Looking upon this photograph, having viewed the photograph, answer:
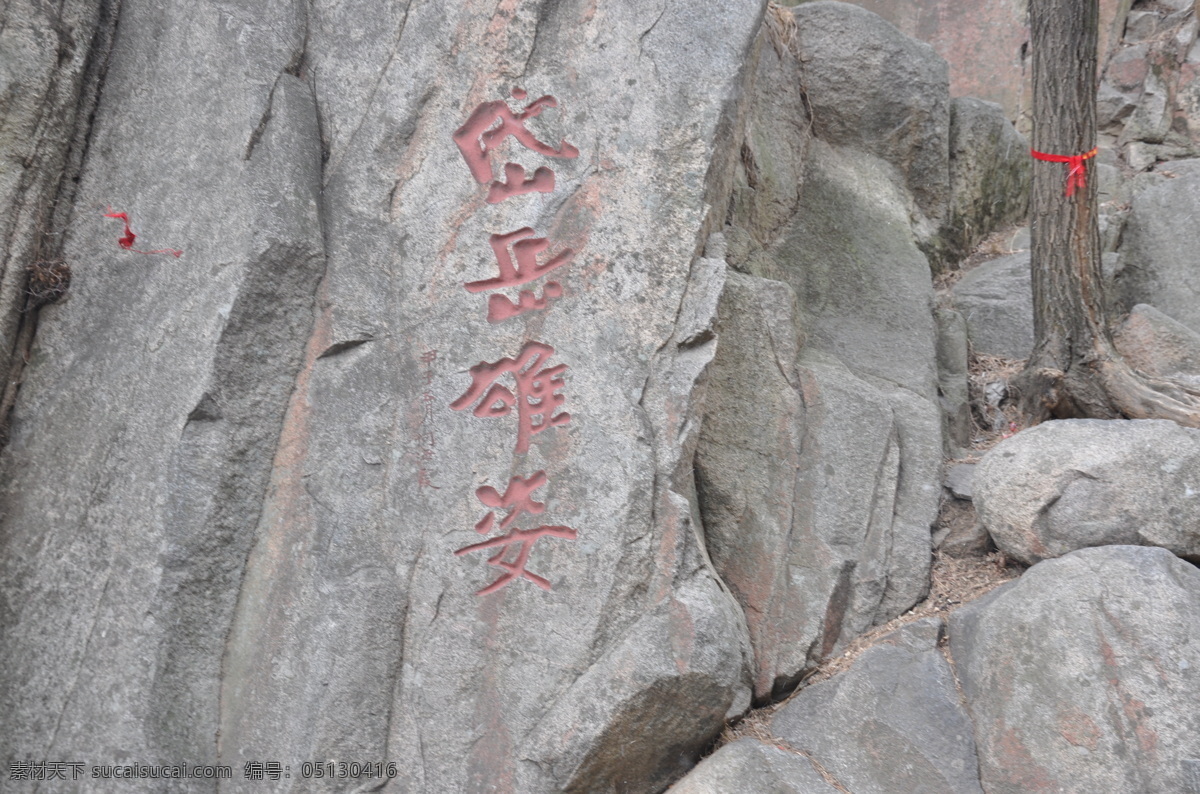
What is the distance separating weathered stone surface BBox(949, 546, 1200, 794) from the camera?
3.39m

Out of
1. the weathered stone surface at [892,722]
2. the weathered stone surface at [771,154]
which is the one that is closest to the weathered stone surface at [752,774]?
the weathered stone surface at [892,722]

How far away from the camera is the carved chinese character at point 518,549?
3900 mm

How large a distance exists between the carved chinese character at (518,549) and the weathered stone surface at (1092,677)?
175 cm

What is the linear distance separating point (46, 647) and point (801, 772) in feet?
10.3

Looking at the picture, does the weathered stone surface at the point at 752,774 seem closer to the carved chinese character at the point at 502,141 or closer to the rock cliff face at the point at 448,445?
the rock cliff face at the point at 448,445

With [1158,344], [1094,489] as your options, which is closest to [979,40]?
[1158,344]

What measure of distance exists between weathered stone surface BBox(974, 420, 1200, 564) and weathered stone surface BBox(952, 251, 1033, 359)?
1.58 meters

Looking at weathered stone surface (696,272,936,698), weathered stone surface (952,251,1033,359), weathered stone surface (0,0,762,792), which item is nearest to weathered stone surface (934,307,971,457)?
weathered stone surface (952,251,1033,359)

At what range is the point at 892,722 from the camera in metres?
3.80

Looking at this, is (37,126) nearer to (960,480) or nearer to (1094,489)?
(960,480)

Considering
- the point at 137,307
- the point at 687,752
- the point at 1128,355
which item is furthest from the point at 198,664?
the point at 1128,355

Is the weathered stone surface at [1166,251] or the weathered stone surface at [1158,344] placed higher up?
the weathered stone surface at [1166,251]

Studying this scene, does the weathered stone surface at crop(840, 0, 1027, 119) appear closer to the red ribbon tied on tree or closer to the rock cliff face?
the red ribbon tied on tree

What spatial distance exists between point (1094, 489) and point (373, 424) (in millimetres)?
3066
